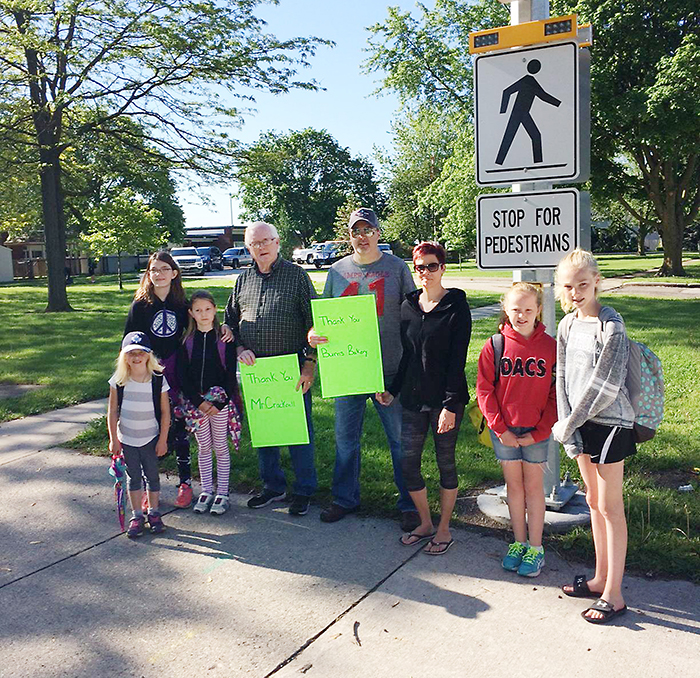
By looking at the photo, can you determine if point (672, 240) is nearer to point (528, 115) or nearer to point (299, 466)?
point (528, 115)

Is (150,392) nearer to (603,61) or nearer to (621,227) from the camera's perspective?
(603,61)

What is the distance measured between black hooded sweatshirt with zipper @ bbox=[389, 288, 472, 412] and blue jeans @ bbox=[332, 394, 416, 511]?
0.50m

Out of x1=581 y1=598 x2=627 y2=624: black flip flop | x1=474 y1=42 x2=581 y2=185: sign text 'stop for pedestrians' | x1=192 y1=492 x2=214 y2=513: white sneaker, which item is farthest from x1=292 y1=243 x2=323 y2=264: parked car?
x1=581 y1=598 x2=627 y2=624: black flip flop

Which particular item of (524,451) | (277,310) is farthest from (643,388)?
(277,310)

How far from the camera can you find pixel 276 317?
188 inches

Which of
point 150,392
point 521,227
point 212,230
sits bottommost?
point 150,392

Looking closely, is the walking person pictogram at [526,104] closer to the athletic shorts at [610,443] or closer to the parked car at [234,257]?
the athletic shorts at [610,443]

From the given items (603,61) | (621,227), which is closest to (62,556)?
(603,61)

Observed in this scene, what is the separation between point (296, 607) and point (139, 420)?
66.0 inches

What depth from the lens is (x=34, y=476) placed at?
566 cm

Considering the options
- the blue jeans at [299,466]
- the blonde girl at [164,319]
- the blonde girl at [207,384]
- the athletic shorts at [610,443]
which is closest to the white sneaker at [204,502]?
the blonde girl at [207,384]

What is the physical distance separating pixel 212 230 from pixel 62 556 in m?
79.3

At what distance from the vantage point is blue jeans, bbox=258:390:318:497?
192 inches

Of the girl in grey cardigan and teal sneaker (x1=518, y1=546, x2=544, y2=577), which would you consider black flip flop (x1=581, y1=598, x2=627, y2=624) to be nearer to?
the girl in grey cardigan
